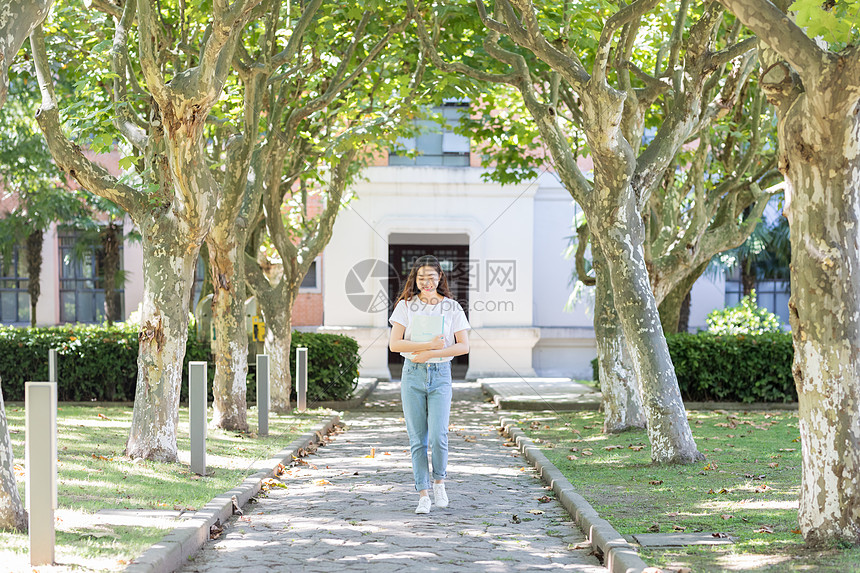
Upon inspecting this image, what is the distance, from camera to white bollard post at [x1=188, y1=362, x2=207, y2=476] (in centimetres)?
859

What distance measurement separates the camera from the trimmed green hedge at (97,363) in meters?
16.4

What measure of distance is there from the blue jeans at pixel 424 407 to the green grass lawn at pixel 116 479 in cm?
172

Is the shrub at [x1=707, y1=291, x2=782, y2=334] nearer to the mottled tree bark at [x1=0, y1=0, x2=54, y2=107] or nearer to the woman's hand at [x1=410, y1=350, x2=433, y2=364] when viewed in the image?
the woman's hand at [x1=410, y1=350, x2=433, y2=364]

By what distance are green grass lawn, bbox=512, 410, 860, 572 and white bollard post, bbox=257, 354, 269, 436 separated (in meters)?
3.50

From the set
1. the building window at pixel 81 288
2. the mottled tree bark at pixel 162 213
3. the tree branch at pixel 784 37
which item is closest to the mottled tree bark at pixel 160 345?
the mottled tree bark at pixel 162 213

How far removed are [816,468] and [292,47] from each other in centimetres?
821

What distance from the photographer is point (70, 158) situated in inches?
365

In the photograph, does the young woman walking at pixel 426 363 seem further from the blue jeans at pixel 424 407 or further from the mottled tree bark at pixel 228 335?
the mottled tree bark at pixel 228 335

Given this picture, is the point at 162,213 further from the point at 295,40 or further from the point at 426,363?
the point at 426,363

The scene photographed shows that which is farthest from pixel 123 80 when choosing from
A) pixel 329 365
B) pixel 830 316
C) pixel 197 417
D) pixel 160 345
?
pixel 329 365

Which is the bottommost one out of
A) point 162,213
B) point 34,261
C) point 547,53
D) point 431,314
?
point 431,314

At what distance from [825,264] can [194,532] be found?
4.37m

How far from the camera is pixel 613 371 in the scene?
12734 mm

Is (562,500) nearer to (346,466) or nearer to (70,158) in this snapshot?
(346,466)
